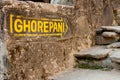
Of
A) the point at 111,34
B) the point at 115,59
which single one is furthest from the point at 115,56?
the point at 111,34

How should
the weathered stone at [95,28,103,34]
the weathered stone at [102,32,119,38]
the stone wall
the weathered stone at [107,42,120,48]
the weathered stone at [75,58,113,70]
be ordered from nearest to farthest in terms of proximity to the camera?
1. the stone wall
2. the weathered stone at [75,58,113,70]
3. the weathered stone at [107,42,120,48]
4. the weathered stone at [102,32,119,38]
5. the weathered stone at [95,28,103,34]

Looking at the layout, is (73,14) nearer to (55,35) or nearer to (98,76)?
(55,35)

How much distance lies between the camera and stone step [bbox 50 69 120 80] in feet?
8.91

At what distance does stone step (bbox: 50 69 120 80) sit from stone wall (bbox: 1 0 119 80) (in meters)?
0.10

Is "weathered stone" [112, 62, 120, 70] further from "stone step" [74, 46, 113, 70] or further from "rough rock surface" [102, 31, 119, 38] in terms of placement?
"rough rock surface" [102, 31, 119, 38]

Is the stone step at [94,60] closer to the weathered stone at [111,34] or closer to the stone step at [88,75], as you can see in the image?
the stone step at [88,75]

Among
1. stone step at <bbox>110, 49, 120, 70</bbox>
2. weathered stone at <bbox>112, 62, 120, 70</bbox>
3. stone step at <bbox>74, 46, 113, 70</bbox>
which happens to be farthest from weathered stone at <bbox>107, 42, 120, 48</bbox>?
weathered stone at <bbox>112, 62, 120, 70</bbox>


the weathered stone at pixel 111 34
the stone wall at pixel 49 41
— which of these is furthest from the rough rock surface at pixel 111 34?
the stone wall at pixel 49 41

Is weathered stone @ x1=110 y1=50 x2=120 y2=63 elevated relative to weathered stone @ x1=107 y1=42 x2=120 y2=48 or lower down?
lower down

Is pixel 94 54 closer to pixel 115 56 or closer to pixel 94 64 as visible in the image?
pixel 94 64

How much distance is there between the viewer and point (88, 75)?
282cm

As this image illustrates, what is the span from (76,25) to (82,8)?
280mm

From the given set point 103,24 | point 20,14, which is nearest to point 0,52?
point 20,14

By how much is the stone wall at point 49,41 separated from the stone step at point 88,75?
0.10m
